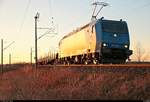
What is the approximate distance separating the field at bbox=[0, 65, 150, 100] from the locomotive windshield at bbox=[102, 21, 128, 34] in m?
5.11

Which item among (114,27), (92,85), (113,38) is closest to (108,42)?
(113,38)

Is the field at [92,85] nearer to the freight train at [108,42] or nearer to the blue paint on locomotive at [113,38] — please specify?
the freight train at [108,42]

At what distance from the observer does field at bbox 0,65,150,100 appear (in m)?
21.5

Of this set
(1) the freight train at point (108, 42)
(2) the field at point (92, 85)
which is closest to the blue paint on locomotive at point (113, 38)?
(1) the freight train at point (108, 42)

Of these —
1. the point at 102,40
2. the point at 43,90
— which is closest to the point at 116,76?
the point at 43,90

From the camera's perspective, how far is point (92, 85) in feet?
81.0

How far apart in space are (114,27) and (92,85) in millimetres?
9449

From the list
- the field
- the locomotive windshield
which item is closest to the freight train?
the locomotive windshield

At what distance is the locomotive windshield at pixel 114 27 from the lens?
33.1 metres

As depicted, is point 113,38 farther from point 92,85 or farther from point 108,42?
point 92,85

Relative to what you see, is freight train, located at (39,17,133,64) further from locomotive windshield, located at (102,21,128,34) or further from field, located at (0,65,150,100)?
field, located at (0,65,150,100)

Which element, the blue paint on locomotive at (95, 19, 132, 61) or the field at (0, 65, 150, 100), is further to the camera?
the blue paint on locomotive at (95, 19, 132, 61)

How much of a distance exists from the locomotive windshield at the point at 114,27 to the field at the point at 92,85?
511cm

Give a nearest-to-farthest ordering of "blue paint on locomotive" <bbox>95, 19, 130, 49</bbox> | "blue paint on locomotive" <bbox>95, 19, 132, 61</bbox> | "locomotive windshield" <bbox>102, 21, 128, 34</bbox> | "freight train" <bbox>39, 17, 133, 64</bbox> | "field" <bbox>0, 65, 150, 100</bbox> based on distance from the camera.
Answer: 1. "field" <bbox>0, 65, 150, 100</bbox>
2. "freight train" <bbox>39, 17, 133, 64</bbox>
3. "blue paint on locomotive" <bbox>95, 19, 132, 61</bbox>
4. "blue paint on locomotive" <bbox>95, 19, 130, 49</bbox>
5. "locomotive windshield" <bbox>102, 21, 128, 34</bbox>
